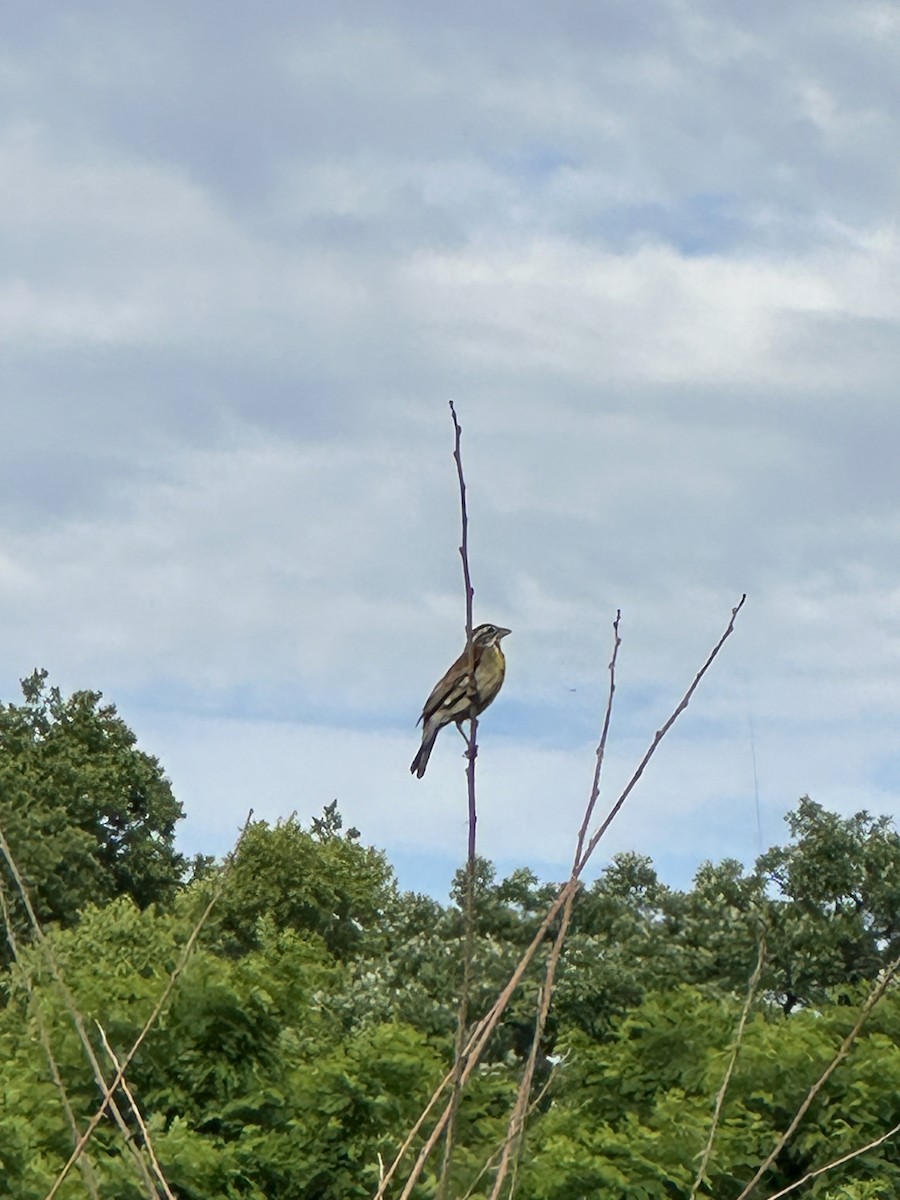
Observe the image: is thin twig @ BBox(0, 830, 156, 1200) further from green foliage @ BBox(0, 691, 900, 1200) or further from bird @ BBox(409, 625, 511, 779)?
green foliage @ BBox(0, 691, 900, 1200)

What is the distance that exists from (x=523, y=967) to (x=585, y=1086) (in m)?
23.4

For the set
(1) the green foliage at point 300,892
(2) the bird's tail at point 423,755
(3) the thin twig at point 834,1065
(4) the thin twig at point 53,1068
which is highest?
(1) the green foliage at point 300,892

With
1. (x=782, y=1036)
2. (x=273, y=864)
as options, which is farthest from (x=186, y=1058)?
(x=273, y=864)

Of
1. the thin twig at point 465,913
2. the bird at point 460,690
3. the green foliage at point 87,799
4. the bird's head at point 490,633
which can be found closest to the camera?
the thin twig at point 465,913

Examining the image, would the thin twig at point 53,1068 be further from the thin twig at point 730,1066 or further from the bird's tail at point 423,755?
the bird's tail at point 423,755

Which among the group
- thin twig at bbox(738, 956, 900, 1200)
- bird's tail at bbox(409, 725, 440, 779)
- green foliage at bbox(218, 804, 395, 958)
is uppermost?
green foliage at bbox(218, 804, 395, 958)

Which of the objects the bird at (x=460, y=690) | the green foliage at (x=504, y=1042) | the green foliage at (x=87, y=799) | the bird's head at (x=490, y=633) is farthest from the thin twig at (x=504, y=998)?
the green foliage at (x=87, y=799)

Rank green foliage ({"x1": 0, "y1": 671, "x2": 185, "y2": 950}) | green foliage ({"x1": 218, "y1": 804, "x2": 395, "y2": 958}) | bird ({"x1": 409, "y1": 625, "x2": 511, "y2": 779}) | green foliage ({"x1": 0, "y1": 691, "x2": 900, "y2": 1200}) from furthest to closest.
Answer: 1. green foliage ({"x1": 218, "y1": 804, "x2": 395, "y2": 958})
2. green foliage ({"x1": 0, "y1": 671, "x2": 185, "y2": 950})
3. green foliage ({"x1": 0, "y1": 691, "x2": 900, "y2": 1200})
4. bird ({"x1": 409, "y1": 625, "x2": 511, "y2": 779})

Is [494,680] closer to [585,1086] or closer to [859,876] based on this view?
[585,1086]

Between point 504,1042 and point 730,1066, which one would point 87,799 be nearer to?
point 504,1042

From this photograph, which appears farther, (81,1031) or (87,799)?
(87,799)

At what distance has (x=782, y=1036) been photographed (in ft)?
80.0

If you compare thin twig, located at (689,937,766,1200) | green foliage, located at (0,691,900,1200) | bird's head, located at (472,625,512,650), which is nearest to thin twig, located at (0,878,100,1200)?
thin twig, located at (689,937,766,1200)

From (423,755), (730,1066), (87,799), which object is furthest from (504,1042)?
(730,1066)
